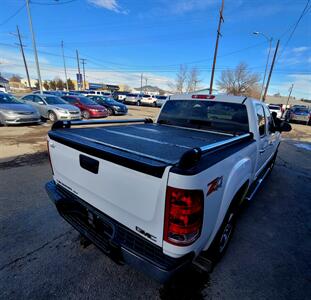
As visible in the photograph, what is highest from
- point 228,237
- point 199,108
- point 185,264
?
point 199,108

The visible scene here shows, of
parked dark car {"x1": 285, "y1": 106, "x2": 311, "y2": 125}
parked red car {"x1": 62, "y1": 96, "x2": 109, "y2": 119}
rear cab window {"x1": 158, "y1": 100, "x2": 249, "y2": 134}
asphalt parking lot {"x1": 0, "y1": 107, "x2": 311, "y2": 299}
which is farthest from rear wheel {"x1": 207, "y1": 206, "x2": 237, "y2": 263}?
parked dark car {"x1": 285, "y1": 106, "x2": 311, "y2": 125}

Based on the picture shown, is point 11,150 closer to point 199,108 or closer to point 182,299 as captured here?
point 199,108

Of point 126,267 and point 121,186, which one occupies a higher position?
point 121,186

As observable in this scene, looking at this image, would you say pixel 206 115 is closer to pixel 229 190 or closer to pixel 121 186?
pixel 229 190

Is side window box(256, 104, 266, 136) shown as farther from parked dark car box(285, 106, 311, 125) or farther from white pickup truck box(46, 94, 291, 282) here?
parked dark car box(285, 106, 311, 125)

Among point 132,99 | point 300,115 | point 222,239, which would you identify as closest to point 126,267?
point 222,239

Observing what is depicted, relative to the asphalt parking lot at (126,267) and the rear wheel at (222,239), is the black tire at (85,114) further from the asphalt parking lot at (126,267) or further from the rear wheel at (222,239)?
the rear wheel at (222,239)

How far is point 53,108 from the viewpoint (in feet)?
35.8

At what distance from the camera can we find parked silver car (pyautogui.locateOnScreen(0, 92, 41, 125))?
8945mm

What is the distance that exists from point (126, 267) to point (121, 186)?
1.28 meters

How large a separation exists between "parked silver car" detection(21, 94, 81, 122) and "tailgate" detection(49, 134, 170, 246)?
9684mm

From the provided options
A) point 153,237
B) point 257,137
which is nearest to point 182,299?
point 153,237

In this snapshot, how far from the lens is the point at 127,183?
1.58 metres

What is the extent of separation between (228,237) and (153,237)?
4.86ft
